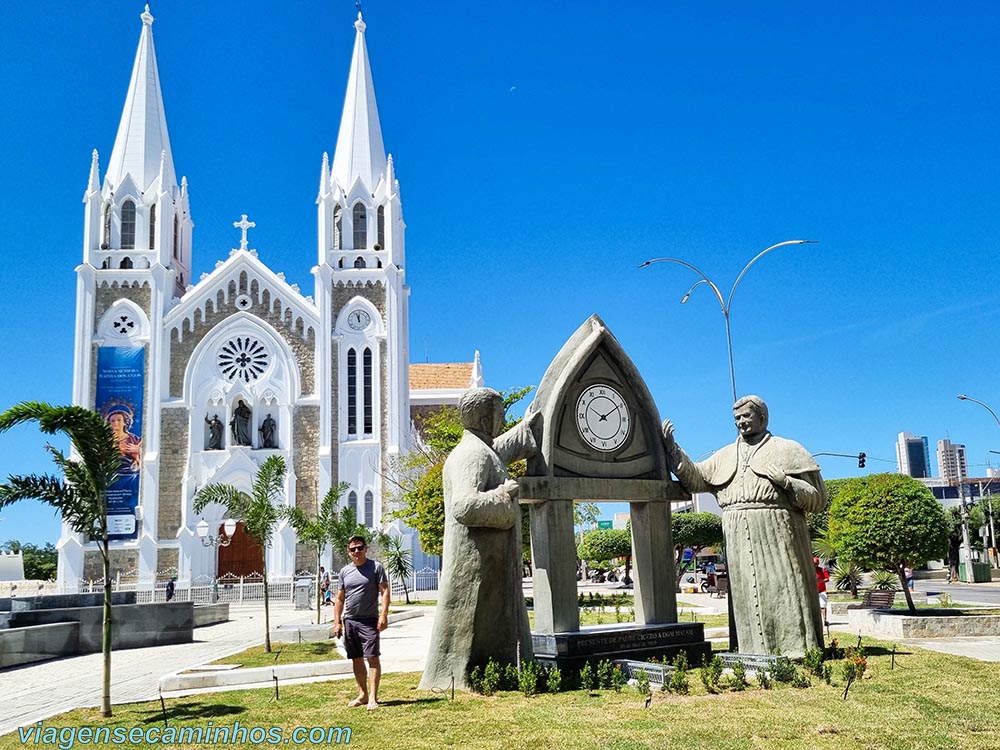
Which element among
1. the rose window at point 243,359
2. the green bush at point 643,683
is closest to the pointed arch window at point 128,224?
the rose window at point 243,359

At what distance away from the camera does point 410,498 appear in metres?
33.1

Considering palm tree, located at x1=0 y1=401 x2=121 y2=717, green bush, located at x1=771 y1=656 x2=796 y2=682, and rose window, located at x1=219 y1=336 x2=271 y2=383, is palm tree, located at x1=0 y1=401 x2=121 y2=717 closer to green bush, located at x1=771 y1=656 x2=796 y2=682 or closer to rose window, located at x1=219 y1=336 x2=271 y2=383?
green bush, located at x1=771 y1=656 x2=796 y2=682

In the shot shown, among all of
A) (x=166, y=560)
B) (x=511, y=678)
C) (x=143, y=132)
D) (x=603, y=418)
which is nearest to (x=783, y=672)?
(x=511, y=678)

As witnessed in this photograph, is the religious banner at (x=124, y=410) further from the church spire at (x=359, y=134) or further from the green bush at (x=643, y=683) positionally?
the green bush at (x=643, y=683)

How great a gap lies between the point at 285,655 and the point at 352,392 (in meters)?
30.5

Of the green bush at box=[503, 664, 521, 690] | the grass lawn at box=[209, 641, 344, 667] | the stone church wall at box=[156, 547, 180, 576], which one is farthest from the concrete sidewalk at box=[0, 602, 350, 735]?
the stone church wall at box=[156, 547, 180, 576]

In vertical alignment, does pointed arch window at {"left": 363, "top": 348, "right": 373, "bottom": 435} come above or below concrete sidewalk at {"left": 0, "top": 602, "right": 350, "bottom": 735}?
above

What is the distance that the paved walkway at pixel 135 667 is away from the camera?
34.4 ft

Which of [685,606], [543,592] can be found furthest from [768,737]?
[685,606]

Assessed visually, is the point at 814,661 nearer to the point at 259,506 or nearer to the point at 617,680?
the point at 617,680

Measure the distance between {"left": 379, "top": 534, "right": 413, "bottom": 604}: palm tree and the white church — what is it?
149 centimetres

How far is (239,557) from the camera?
4419cm

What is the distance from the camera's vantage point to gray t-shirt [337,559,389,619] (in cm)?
849

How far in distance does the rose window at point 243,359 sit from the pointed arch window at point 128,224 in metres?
7.15
